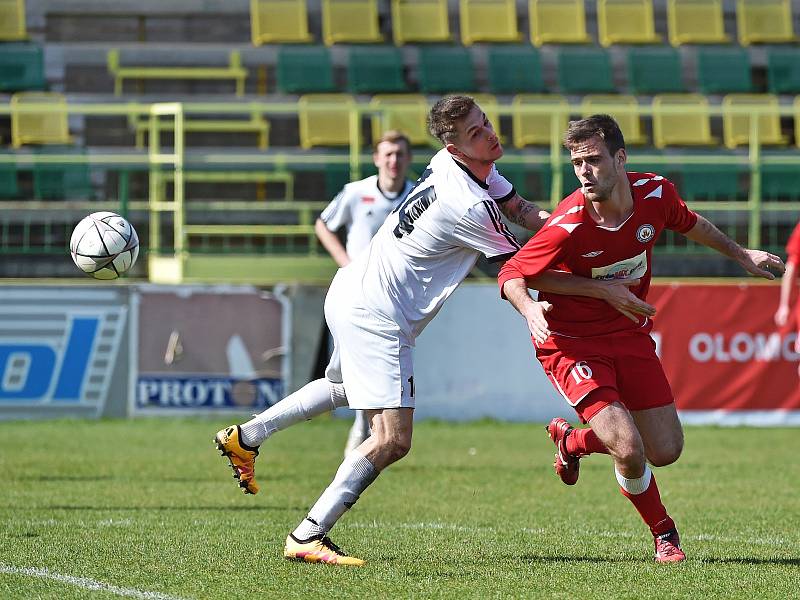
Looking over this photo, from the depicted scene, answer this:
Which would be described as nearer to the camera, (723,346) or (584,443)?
(584,443)

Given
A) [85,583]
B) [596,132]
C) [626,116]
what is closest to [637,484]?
[596,132]

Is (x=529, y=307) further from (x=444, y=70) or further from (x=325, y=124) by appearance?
(x=444, y=70)

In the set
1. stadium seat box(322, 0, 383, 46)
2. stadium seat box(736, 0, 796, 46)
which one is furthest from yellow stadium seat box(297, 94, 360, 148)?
stadium seat box(736, 0, 796, 46)

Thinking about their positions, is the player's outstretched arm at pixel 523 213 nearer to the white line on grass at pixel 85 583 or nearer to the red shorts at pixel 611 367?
the red shorts at pixel 611 367

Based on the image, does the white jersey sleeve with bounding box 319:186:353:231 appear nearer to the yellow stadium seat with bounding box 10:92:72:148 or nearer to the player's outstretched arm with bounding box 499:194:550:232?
the player's outstretched arm with bounding box 499:194:550:232

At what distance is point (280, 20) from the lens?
2066 centimetres

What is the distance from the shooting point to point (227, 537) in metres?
6.86

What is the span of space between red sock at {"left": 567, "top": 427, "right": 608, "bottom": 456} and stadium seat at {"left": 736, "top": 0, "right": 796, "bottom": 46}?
1613cm

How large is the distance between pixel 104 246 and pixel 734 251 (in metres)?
3.59

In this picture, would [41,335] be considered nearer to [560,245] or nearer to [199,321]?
[199,321]

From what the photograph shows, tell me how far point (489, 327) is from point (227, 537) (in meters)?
7.53

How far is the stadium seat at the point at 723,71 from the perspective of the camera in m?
20.5

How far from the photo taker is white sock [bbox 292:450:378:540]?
6.00m

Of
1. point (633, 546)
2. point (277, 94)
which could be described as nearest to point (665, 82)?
point (277, 94)
